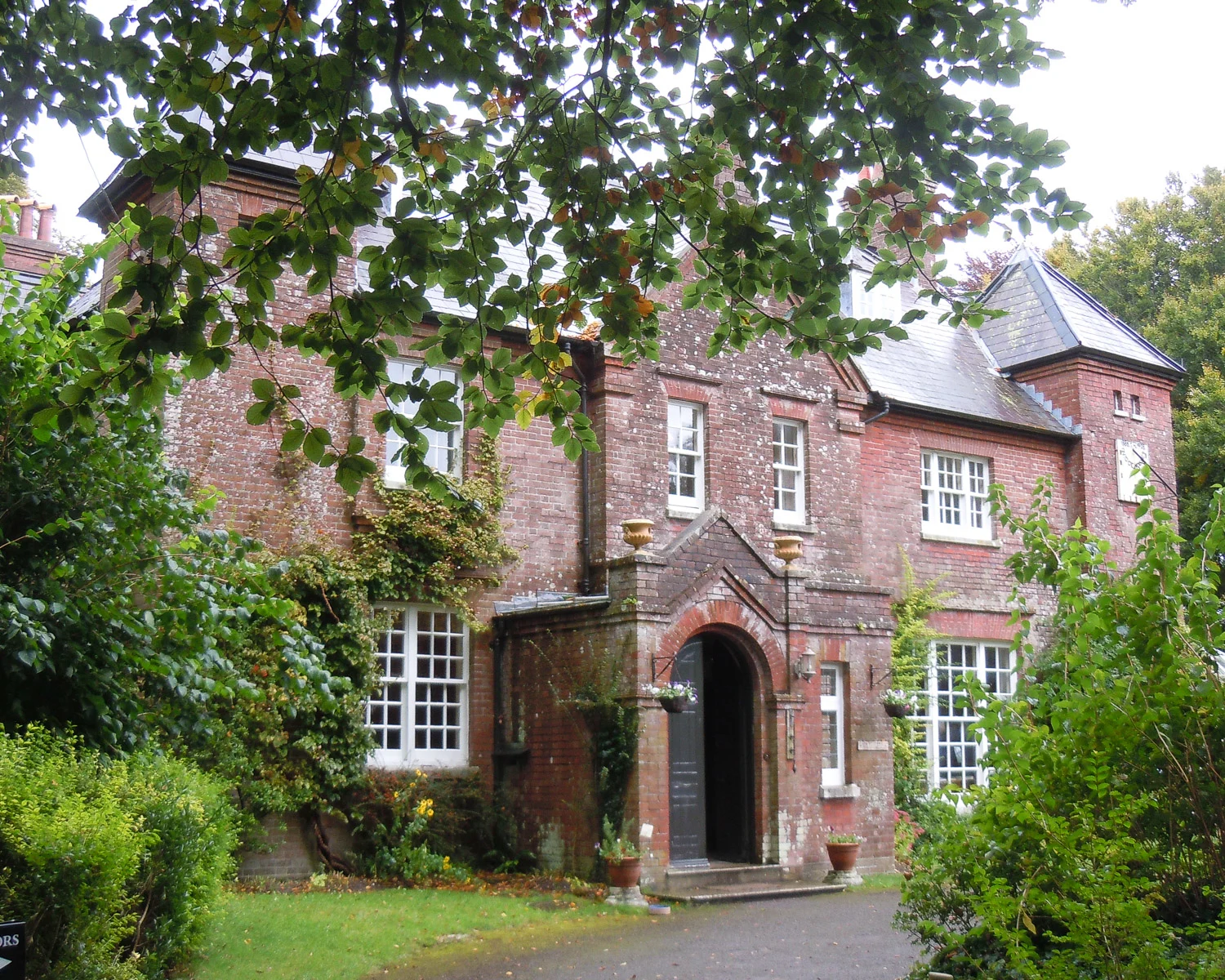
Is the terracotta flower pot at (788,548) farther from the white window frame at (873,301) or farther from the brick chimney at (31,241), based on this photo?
the brick chimney at (31,241)

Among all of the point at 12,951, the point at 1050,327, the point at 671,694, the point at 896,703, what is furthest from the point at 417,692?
the point at 1050,327

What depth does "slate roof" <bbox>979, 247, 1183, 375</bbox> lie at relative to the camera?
23.6 metres

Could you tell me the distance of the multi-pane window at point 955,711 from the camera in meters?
20.4

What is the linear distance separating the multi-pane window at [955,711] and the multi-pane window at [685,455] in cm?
504

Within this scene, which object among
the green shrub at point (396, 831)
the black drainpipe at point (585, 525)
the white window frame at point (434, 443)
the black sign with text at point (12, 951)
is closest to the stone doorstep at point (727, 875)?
the green shrub at point (396, 831)

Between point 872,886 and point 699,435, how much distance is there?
6.67 metres

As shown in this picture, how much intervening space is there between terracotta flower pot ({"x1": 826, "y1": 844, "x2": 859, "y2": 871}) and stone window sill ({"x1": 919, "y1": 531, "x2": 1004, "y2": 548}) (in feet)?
21.9

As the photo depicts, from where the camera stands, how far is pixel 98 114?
8.55 m

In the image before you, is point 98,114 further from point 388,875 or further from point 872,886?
point 872,886

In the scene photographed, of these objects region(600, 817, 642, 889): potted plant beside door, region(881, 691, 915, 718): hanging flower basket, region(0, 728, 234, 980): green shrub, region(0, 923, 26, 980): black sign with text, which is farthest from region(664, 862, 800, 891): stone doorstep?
region(0, 923, 26, 980): black sign with text

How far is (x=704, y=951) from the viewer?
37.3ft

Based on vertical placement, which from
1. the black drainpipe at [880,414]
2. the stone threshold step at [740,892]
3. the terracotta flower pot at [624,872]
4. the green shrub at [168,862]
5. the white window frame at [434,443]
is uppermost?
the black drainpipe at [880,414]

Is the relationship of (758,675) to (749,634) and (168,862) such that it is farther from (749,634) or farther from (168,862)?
(168,862)

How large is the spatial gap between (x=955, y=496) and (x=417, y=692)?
34.9 feet
